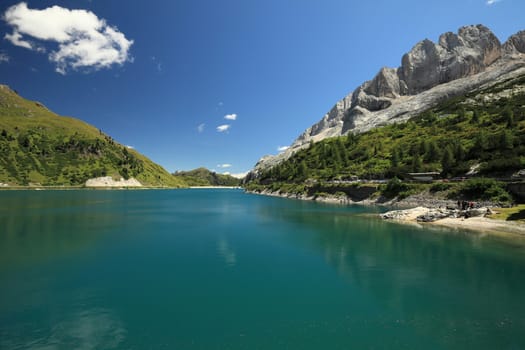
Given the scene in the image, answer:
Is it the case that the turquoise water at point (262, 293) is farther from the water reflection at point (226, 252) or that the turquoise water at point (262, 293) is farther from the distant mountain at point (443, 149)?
the distant mountain at point (443, 149)

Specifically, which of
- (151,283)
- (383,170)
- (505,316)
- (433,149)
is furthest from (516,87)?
(151,283)

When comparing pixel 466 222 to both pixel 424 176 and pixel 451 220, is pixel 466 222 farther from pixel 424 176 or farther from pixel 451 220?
pixel 424 176

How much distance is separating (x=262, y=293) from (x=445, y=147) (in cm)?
10417

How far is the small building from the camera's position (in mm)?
82675

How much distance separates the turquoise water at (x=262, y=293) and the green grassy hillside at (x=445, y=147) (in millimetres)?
53723

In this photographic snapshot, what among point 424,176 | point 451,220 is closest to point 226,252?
point 451,220

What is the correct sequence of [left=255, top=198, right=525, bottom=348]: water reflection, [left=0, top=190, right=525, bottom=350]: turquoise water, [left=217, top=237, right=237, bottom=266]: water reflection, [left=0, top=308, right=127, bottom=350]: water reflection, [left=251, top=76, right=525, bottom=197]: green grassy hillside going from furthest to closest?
[left=251, top=76, right=525, bottom=197]: green grassy hillside < [left=217, top=237, right=237, bottom=266]: water reflection < [left=255, top=198, right=525, bottom=348]: water reflection < [left=0, top=190, right=525, bottom=350]: turquoise water < [left=0, top=308, right=127, bottom=350]: water reflection

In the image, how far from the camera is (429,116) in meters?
166

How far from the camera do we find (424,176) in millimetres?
85812

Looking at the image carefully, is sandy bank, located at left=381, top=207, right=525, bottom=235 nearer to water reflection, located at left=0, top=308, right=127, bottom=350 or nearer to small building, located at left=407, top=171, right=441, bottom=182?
small building, located at left=407, top=171, right=441, bottom=182

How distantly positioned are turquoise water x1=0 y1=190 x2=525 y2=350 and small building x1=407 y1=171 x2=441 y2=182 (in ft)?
171

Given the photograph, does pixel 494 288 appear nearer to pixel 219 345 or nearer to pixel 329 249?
pixel 329 249

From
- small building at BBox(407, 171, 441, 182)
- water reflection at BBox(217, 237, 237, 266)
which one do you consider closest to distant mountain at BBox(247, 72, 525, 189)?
small building at BBox(407, 171, 441, 182)

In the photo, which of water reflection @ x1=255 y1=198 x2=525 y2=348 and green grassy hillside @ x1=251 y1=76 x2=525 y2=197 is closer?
water reflection @ x1=255 y1=198 x2=525 y2=348
